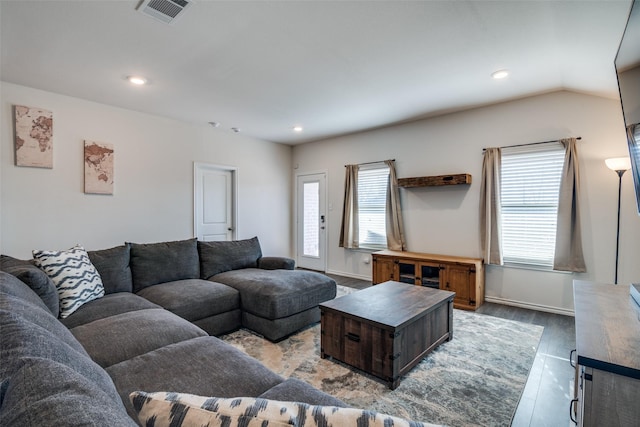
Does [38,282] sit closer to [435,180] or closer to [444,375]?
[444,375]

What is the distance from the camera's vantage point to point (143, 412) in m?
0.61

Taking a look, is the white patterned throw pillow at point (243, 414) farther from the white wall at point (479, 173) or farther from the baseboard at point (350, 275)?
the baseboard at point (350, 275)

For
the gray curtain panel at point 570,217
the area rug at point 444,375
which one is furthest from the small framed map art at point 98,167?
the gray curtain panel at point 570,217

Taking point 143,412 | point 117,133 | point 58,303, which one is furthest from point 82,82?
point 143,412

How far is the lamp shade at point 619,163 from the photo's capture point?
9.59 ft

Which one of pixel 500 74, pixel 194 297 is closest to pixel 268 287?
pixel 194 297

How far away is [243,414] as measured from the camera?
0.59 metres

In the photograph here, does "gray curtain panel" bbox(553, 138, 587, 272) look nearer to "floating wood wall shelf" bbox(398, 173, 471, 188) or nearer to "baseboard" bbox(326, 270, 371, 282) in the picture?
"floating wood wall shelf" bbox(398, 173, 471, 188)

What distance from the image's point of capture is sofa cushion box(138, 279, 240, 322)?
2533 millimetres

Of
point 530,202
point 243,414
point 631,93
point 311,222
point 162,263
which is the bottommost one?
point 162,263

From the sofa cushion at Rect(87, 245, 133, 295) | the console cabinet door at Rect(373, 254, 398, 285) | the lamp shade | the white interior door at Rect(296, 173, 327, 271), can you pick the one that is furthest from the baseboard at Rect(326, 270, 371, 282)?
the sofa cushion at Rect(87, 245, 133, 295)

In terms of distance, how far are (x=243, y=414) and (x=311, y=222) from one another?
5.57 metres

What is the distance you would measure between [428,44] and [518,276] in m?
3.02

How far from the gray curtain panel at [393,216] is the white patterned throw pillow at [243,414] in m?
4.28
